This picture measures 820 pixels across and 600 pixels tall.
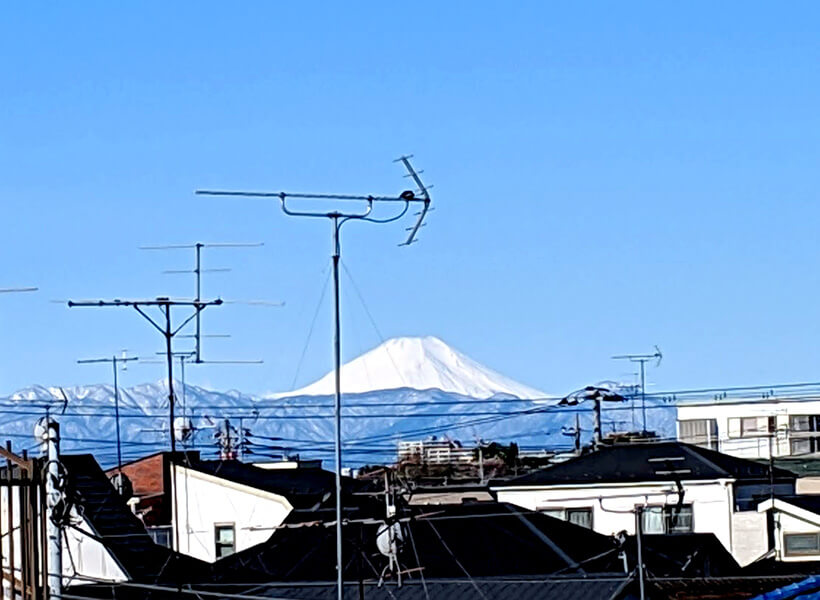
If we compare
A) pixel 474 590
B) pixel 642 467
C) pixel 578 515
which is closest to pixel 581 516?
pixel 578 515

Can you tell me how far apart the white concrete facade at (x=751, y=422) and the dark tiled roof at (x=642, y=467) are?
2534cm

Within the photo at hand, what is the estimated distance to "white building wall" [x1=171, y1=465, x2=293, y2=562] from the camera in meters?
39.1

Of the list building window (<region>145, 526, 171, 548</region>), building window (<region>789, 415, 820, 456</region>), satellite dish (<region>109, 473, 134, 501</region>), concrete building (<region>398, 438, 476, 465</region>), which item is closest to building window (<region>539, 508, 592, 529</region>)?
building window (<region>145, 526, 171, 548</region>)

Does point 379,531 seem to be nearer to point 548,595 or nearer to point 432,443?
point 548,595

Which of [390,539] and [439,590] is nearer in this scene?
[390,539]

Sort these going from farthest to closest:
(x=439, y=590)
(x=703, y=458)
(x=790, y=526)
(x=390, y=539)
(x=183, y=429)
A: (x=703, y=458), (x=183, y=429), (x=790, y=526), (x=439, y=590), (x=390, y=539)

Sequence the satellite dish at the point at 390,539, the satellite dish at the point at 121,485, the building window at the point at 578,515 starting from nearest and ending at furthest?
the satellite dish at the point at 390,539 → the satellite dish at the point at 121,485 → the building window at the point at 578,515

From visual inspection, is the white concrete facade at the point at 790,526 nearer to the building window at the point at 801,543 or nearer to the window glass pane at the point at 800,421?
the building window at the point at 801,543

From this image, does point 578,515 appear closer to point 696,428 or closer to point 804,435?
point 804,435

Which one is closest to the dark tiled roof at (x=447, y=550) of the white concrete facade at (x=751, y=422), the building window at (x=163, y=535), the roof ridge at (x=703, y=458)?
the building window at (x=163, y=535)

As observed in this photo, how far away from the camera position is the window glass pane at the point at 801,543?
38.8 meters

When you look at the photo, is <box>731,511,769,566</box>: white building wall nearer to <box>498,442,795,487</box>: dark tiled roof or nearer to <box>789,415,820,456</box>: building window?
<box>498,442,795,487</box>: dark tiled roof

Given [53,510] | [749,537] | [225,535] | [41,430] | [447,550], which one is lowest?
[749,537]

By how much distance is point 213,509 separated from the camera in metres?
39.7
